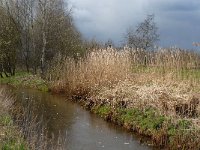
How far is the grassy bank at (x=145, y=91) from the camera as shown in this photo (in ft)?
41.1

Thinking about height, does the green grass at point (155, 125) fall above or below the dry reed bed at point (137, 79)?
below

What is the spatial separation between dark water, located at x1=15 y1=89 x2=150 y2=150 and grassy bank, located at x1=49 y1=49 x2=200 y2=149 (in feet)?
1.93

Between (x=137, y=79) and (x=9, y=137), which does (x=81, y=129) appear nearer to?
(x=137, y=79)

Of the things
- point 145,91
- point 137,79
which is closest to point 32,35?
point 137,79

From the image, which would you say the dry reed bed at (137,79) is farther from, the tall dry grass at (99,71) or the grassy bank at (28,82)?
the grassy bank at (28,82)

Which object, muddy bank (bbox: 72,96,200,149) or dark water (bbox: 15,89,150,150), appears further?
dark water (bbox: 15,89,150,150)

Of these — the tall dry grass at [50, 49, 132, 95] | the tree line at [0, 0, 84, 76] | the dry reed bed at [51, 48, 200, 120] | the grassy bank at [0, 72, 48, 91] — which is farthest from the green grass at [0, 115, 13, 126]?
the tree line at [0, 0, 84, 76]

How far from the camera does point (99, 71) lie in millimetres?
20109

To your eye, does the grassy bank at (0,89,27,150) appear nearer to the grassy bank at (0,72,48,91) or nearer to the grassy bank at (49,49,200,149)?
the grassy bank at (49,49,200,149)

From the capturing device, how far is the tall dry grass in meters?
19.5

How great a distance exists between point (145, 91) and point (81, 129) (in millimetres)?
3020

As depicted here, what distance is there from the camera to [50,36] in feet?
123

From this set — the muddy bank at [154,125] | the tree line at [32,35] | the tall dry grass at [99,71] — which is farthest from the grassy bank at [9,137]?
the tree line at [32,35]

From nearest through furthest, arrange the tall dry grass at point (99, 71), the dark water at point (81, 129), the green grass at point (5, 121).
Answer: the green grass at point (5, 121) → the dark water at point (81, 129) → the tall dry grass at point (99, 71)
